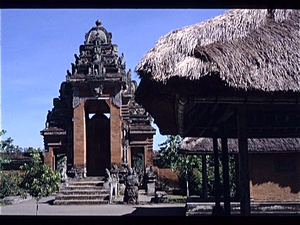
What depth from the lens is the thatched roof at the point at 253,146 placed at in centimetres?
1505

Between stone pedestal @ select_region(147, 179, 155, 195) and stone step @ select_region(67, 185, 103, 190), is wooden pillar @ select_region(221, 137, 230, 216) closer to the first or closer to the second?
stone step @ select_region(67, 185, 103, 190)

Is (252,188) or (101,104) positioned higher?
(101,104)

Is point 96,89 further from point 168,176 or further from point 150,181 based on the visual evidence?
point 168,176

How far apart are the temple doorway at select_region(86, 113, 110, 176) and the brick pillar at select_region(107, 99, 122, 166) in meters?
2.67

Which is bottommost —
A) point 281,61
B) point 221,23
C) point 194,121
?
point 194,121

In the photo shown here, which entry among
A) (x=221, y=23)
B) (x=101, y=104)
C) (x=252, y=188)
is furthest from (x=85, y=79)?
(x=221, y=23)

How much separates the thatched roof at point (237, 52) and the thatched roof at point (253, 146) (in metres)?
8.57

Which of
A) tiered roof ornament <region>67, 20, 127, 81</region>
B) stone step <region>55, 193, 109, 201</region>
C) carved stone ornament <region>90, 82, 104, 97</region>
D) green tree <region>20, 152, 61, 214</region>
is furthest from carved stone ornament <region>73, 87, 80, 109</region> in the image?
green tree <region>20, 152, 61, 214</region>

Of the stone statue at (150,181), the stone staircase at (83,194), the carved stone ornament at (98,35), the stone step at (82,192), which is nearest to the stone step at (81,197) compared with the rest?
the stone staircase at (83,194)

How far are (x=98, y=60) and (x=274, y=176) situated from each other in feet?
35.0

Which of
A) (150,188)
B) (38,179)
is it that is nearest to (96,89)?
(150,188)
